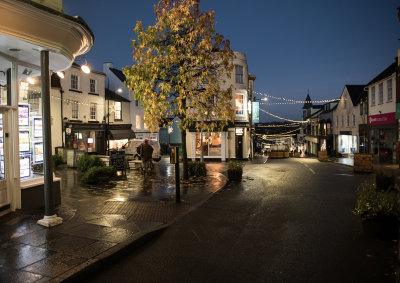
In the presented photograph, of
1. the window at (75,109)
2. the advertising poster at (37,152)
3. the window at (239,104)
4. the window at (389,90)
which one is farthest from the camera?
the window at (239,104)

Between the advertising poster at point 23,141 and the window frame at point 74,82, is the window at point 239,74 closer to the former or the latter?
the window frame at point 74,82

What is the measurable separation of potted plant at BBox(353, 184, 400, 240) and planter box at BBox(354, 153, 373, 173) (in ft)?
44.7

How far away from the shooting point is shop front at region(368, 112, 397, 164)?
79.0ft

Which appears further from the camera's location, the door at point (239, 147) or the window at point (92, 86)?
the window at point (92, 86)

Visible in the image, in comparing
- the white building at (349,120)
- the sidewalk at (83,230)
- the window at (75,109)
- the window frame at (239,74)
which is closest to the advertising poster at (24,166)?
the sidewalk at (83,230)

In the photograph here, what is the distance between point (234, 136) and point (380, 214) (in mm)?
22733

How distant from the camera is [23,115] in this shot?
25.9 feet

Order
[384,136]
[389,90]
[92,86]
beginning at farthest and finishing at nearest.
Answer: [92,86], [384,136], [389,90]

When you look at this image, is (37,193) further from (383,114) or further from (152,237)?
(383,114)

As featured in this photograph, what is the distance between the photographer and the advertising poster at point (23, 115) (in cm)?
781

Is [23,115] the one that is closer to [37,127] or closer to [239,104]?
[37,127]

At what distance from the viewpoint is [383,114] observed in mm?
25312

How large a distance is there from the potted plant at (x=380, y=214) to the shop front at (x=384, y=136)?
2077 centimetres

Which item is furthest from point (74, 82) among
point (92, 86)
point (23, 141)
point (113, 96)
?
point (23, 141)
